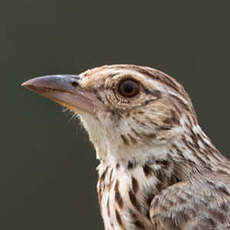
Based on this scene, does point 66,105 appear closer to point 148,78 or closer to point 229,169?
point 148,78

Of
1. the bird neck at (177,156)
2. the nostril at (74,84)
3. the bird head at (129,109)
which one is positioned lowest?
the bird neck at (177,156)

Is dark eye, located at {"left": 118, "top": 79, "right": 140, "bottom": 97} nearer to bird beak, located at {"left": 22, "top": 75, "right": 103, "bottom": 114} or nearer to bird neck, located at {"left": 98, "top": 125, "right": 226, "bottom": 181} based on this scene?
bird beak, located at {"left": 22, "top": 75, "right": 103, "bottom": 114}

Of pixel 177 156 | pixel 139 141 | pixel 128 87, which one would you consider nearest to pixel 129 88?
pixel 128 87

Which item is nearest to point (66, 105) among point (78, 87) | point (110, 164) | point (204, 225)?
point (78, 87)

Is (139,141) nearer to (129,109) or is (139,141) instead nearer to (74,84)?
(129,109)

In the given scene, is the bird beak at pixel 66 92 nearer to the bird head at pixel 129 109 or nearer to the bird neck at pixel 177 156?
the bird head at pixel 129 109

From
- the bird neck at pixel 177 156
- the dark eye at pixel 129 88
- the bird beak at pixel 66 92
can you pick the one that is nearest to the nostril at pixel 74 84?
the bird beak at pixel 66 92

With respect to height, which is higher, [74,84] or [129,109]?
[74,84]
